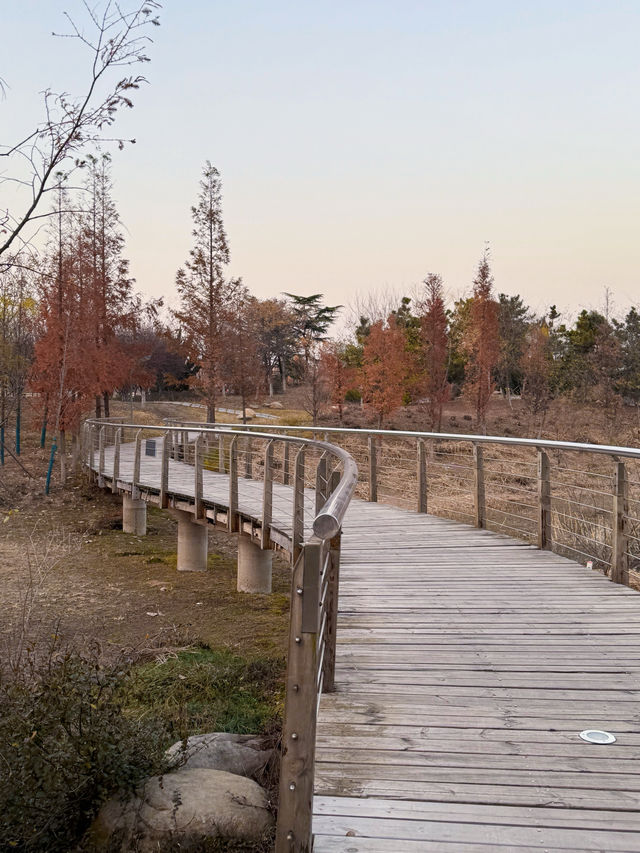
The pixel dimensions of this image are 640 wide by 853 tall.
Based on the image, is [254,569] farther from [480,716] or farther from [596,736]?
[596,736]

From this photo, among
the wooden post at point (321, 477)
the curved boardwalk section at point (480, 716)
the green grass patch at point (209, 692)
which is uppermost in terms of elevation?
the wooden post at point (321, 477)

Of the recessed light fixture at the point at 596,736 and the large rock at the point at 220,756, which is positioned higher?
the recessed light fixture at the point at 596,736

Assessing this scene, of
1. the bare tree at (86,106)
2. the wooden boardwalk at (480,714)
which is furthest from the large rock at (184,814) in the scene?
the bare tree at (86,106)

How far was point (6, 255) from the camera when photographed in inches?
157

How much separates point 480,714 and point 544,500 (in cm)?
394

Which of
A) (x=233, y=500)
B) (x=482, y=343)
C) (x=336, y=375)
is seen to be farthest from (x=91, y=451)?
(x=482, y=343)

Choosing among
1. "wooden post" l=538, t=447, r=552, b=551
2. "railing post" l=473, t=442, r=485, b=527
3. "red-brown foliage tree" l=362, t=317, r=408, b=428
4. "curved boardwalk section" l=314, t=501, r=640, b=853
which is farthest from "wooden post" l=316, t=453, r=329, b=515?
"red-brown foliage tree" l=362, t=317, r=408, b=428

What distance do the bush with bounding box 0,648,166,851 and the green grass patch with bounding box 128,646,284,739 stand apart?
5.75 ft

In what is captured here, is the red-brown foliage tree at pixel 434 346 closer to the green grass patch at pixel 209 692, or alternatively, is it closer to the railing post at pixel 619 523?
the green grass patch at pixel 209 692

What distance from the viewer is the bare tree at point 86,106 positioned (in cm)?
375

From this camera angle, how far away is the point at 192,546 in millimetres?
14023

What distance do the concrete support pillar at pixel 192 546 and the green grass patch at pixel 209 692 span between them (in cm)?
508

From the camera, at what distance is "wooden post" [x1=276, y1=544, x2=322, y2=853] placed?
2.30 metres

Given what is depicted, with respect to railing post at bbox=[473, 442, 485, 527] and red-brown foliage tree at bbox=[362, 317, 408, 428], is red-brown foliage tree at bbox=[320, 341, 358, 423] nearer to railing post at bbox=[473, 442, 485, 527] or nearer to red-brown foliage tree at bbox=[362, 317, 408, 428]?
red-brown foliage tree at bbox=[362, 317, 408, 428]
